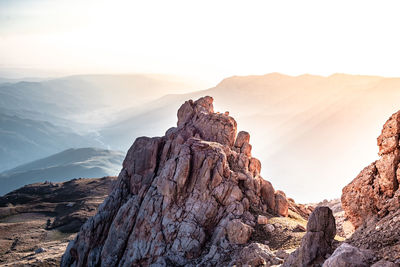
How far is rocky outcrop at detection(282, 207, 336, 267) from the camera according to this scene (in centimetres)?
3142

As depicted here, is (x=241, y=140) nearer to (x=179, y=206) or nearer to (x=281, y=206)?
(x=281, y=206)

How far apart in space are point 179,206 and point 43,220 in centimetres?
11326

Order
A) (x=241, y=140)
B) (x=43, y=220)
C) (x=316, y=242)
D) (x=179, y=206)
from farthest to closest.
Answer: (x=43, y=220), (x=241, y=140), (x=179, y=206), (x=316, y=242)

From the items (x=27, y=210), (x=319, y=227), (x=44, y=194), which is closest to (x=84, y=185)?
(x=44, y=194)

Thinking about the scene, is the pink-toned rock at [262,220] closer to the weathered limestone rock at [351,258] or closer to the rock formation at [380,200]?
the rock formation at [380,200]

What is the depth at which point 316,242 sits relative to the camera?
32125mm

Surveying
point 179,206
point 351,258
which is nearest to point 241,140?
point 179,206

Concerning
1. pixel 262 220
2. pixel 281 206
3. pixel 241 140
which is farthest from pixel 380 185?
pixel 241 140

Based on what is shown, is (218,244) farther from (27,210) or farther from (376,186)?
(27,210)

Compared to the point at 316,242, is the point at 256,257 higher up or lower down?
lower down

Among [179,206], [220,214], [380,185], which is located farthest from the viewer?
[179,206]

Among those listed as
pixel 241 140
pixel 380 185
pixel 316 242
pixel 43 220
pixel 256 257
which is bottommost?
pixel 43 220

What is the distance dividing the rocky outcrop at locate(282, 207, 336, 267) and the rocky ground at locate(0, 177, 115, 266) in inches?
1727

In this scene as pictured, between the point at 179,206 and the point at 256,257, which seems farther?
the point at 179,206
